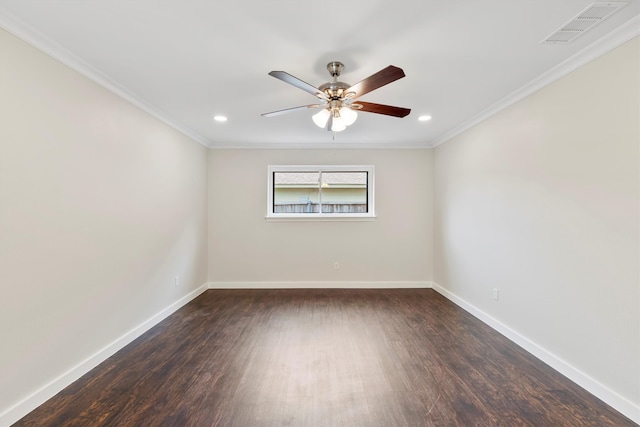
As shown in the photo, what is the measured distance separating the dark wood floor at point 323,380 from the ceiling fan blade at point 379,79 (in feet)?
6.90

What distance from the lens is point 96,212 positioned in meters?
2.39

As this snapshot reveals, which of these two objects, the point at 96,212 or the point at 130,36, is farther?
the point at 96,212

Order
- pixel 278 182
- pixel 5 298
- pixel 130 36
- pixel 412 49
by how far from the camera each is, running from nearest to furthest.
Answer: pixel 5 298
pixel 130 36
pixel 412 49
pixel 278 182

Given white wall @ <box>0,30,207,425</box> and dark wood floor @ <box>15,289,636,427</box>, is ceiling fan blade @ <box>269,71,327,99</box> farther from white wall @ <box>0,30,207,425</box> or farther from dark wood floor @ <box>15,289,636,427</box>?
dark wood floor @ <box>15,289,636,427</box>

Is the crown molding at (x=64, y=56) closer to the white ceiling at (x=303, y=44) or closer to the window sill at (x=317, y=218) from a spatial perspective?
the white ceiling at (x=303, y=44)

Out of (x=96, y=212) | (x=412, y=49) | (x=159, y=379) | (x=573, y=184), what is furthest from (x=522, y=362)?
(x=96, y=212)

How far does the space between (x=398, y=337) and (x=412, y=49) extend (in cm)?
256

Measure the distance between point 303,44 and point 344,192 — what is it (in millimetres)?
3170

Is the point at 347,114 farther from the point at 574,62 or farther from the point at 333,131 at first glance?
the point at 574,62

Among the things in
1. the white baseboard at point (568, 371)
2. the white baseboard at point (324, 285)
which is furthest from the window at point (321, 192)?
the white baseboard at point (568, 371)

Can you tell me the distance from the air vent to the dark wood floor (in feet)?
7.89

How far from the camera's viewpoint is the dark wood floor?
1.80 m

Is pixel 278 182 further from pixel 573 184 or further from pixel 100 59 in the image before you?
pixel 573 184

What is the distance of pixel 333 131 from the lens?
2650 mm
